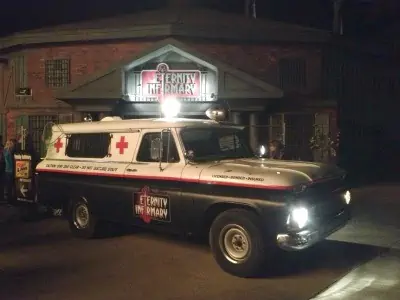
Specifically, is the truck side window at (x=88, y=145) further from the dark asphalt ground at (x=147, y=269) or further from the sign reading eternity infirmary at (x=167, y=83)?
the sign reading eternity infirmary at (x=167, y=83)

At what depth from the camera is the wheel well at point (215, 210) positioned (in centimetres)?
706

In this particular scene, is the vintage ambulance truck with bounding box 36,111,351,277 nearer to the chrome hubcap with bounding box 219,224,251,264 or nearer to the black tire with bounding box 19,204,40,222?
the chrome hubcap with bounding box 219,224,251,264

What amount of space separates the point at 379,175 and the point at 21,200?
13.0 meters

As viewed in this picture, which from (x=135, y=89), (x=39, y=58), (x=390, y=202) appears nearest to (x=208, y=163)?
(x=390, y=202)

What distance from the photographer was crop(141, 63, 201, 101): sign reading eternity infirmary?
1591 cm

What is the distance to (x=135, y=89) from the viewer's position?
1614 centimetres

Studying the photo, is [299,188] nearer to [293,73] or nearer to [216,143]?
[216,143]

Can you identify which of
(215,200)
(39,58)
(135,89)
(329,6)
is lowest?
(215,200)

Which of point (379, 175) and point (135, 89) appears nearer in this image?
point (135, 89)

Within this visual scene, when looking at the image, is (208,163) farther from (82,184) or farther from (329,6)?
(329,6)

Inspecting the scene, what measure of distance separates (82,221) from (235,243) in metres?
3.38

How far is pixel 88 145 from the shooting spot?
930 centimetres

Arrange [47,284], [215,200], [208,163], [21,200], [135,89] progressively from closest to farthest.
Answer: [47,284], [215,200], [208,163], [21,200], [135,89]

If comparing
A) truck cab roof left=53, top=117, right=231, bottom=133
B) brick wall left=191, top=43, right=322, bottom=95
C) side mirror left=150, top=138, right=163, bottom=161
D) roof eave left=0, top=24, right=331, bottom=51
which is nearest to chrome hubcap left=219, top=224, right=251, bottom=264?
side mirror left=150, top=138, right=163, bottom=161
